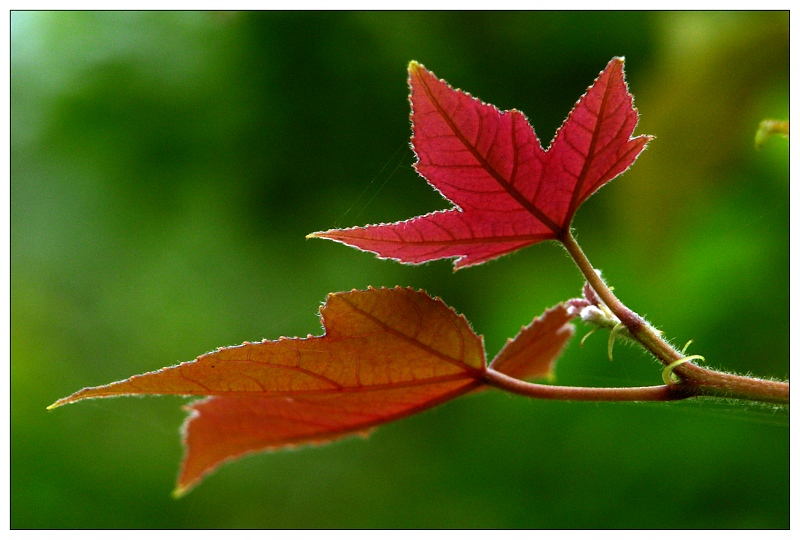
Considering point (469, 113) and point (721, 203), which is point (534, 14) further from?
point (469, 113)

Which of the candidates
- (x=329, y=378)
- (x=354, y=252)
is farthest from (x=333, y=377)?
(x=354, y=252)

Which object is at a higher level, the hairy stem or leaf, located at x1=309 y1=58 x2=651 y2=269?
leaf, located at x1=309 y1=58 x2=651 y2=269

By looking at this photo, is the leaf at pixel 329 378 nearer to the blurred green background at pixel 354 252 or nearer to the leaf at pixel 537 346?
the leaf at pixel 537 346

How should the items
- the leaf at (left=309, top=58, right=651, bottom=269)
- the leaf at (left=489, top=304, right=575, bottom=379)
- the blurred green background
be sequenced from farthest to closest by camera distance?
the blurred green background < the leaf at (left=489, top=304, right=575, bottom=379) < the leaf at (left=309, top=58, right=651, bottom=269)

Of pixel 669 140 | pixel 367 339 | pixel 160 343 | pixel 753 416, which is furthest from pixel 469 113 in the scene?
pixel 160 343

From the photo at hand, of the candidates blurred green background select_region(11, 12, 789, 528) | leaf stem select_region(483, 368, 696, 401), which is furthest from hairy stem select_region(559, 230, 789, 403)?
blurred green background select_region(11, 12, 789, 528)

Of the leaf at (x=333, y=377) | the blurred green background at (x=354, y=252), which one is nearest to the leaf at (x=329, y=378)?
the leaf at (x=333, y=377)

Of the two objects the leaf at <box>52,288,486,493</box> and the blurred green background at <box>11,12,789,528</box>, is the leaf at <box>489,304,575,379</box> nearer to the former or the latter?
the leaf at <box>52,288,486,493</box>

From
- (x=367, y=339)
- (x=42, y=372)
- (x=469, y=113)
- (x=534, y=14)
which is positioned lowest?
(x=367, y=339)
